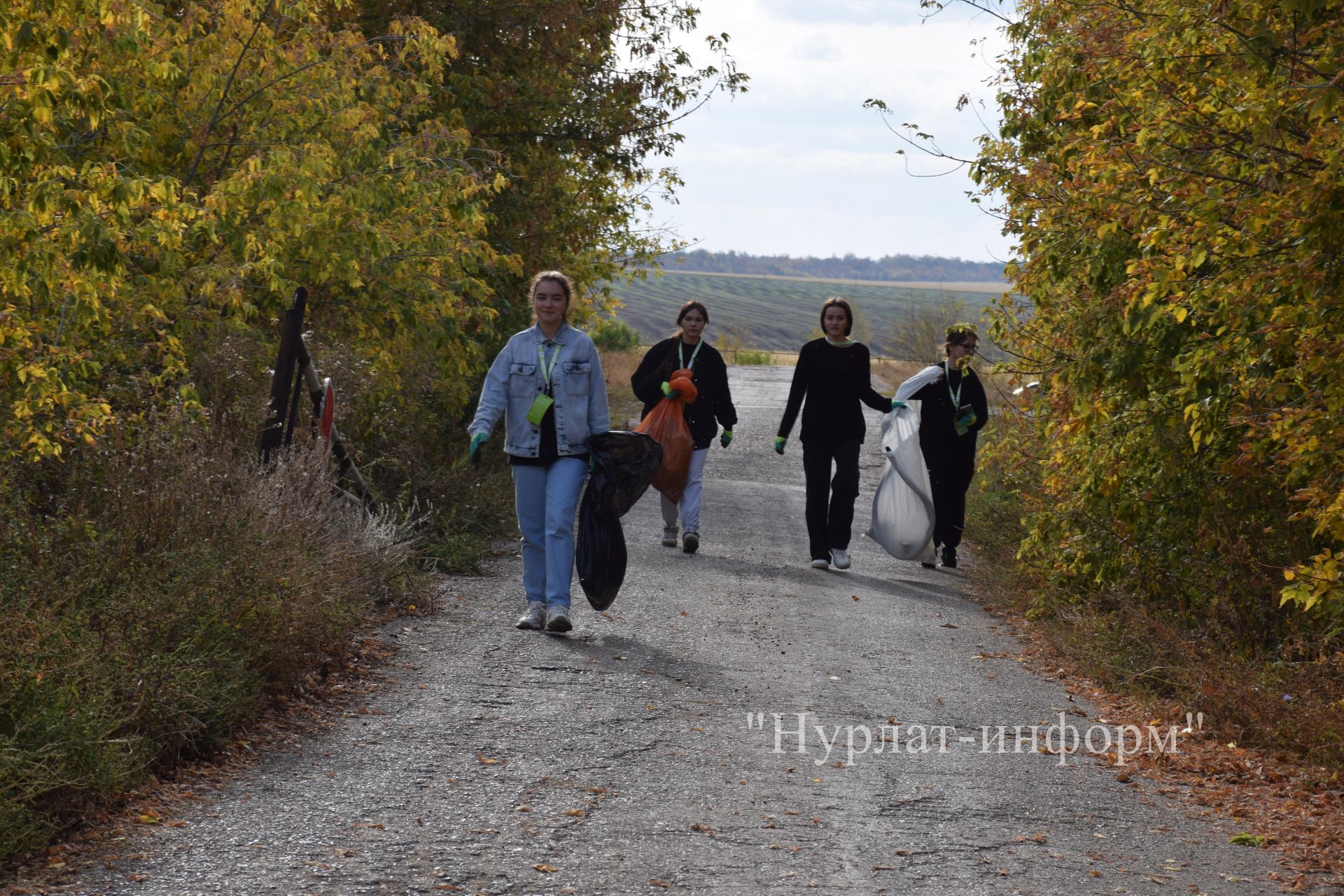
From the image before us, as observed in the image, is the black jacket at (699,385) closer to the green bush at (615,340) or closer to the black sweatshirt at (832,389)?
the black sweatshirt at (832,389)

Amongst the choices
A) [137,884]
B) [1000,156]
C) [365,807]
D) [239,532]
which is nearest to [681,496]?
[1000,156]

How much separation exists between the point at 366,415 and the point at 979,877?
25.8ft

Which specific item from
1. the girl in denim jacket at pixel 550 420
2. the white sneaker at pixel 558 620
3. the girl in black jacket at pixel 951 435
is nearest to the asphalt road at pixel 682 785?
the white sneaker at pixel 558 620

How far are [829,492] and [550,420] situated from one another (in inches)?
151

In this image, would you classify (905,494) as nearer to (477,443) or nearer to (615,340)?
(477,443)

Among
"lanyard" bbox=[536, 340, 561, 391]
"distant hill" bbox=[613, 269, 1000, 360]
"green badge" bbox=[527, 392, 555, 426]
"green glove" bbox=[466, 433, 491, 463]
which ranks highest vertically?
"lanyard" bbox=[536, 340, 561, 391]

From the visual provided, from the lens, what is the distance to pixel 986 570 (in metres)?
10.9

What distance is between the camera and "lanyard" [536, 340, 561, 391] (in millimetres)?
7891

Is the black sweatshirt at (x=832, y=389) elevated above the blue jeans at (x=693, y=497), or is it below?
above

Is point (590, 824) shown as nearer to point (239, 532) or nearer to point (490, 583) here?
point (239, 532)

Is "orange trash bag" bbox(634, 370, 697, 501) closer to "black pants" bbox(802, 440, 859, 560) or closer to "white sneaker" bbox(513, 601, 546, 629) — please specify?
"black pants" bbox(802, 440, 859, 560)

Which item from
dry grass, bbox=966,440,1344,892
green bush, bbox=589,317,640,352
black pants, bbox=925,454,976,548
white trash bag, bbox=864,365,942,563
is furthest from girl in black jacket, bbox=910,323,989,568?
green bush, bbox=589,317,640,352

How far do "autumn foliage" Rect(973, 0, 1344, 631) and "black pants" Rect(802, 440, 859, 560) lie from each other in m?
1.71

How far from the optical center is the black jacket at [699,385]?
1108 centimetres
